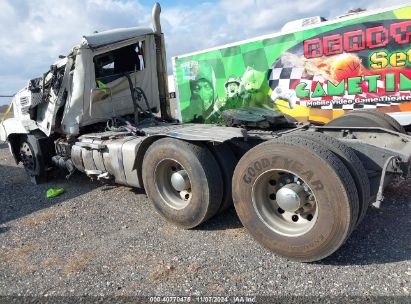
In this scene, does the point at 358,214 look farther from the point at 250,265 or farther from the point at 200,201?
the point at 200,201

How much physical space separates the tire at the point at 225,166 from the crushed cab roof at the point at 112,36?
9.99 ft

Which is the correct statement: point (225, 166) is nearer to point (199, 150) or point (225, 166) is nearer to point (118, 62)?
point (199, 150)

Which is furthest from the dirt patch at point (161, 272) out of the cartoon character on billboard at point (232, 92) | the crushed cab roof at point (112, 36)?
the cartoon character on billboard at point (232, 92)

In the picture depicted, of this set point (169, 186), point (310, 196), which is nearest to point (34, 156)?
point (169, 186)

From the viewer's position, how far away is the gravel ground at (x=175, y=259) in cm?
296

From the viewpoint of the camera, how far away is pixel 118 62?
21.4ft

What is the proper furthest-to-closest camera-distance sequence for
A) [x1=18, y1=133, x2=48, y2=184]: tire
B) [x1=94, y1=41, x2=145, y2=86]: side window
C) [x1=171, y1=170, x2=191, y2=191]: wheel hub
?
[x1=18, y1=133, x2=48, y2=184]: tire → [x1=94, y1=41, x2=145, y2=86]: side window → [x1=171, y1=170, x2=191, y2=191]: wheel hub

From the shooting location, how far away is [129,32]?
20.4 ft

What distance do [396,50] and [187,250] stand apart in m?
4.91

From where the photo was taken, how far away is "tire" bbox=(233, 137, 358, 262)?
294cm

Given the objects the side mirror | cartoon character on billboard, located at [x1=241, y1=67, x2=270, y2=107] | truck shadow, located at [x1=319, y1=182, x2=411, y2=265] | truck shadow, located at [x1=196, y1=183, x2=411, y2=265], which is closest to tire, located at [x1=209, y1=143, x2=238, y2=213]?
truck shadow, located at [x1=196, y1=183, x2=411, y2=265]

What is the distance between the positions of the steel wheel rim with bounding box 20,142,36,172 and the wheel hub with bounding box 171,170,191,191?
159 inches

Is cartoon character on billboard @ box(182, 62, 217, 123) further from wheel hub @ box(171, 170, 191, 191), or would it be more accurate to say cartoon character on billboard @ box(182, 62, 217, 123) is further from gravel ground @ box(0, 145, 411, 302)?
wheel hub @ box(171, 170, 191, 191)

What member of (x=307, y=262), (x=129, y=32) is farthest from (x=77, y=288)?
(x=129, y=32)
